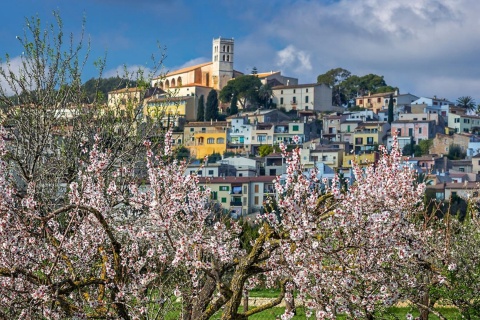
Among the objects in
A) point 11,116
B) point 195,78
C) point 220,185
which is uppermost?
point 195,78

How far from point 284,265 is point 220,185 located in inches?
2205

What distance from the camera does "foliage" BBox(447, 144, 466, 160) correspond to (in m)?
78.5

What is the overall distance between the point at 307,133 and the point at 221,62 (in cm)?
3883

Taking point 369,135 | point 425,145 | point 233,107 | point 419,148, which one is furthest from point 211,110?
point 425,145

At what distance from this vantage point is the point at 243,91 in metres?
103

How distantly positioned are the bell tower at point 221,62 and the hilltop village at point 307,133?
4542 mm

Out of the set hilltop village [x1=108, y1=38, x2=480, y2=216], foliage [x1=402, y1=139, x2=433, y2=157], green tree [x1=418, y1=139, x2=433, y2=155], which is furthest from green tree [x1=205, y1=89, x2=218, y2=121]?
green tree [x1=418, y1=139, x2=433, y2=155]

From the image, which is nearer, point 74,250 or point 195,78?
point 74,250

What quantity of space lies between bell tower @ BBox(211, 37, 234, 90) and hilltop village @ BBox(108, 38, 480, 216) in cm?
454

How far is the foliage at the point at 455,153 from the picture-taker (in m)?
78.5

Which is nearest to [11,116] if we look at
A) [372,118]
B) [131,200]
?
[131,200]

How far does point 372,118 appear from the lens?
89.4 m

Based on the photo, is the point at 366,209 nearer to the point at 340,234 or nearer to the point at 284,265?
the point at 340,234

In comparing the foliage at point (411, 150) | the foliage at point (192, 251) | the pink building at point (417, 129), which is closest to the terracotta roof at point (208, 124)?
the pink building at point (417, 129)
